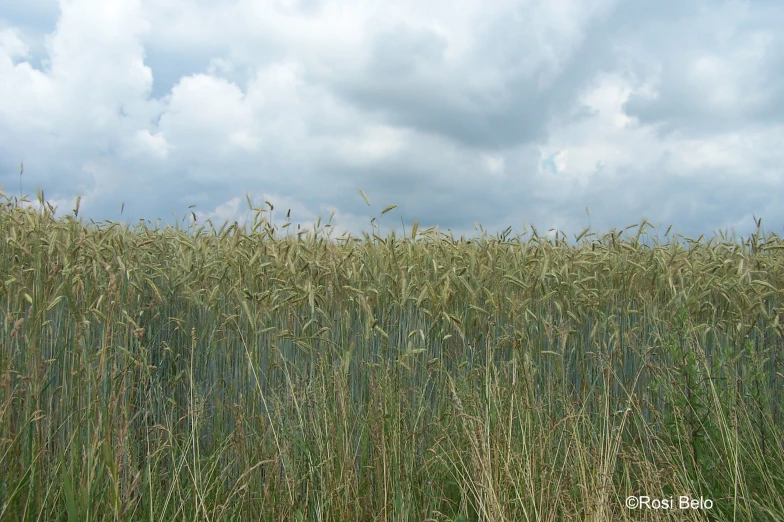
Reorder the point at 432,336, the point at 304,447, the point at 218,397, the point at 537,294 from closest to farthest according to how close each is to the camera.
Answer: the point at 304,447
the point at 218,397
the point at 432,336
the point at 537,294

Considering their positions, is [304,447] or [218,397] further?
[218,397]

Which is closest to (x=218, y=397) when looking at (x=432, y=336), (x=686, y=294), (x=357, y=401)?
(x=357, y=401)

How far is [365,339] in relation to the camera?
2959mm

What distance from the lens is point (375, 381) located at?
2.46 metres

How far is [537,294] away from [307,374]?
4.64 feet

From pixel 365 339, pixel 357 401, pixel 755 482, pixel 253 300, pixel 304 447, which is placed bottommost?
pixel 755 482

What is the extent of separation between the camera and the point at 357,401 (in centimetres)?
299

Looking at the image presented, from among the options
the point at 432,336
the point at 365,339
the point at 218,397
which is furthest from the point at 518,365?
the point at 218,397

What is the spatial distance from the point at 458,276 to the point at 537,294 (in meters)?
0.56

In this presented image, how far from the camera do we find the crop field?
243 cm

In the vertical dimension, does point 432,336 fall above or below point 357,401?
above

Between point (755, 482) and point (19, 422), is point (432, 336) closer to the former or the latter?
point (755, 482)

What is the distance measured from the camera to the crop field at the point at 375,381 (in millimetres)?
2430

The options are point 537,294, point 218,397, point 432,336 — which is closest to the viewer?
point 218,397
